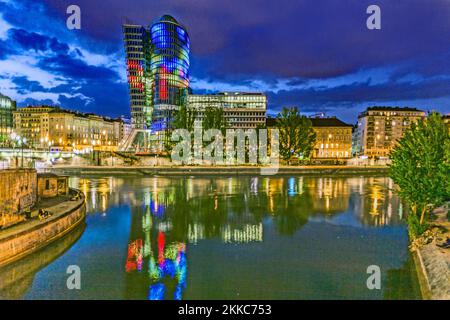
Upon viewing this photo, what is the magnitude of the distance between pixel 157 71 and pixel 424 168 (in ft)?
484

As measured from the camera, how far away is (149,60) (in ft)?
570

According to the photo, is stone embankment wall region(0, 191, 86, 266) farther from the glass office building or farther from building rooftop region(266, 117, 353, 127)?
→ the glass office building

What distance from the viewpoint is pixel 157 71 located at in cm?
15375

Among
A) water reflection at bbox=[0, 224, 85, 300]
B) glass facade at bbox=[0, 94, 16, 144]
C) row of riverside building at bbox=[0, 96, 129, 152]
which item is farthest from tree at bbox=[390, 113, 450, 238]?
glass facade at bbox=[0, 94, 16, 144]

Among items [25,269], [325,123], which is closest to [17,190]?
[25,269]

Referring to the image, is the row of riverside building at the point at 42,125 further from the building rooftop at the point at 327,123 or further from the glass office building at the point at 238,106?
the building rooftop at the point at 327,123

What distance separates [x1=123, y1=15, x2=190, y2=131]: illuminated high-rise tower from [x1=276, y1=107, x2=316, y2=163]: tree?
3040 inches

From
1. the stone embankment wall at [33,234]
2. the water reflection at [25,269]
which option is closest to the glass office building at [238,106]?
the stone embankment wall at [33,234]

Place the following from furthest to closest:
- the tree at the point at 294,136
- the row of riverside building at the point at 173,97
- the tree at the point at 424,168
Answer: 1. the row of riverside building at the point at 173,97
2. the tree at the point at 294,136
3. the tree at the point at 424,168

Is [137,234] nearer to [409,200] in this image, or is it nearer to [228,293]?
[228,293]

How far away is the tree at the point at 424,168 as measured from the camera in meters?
20.0

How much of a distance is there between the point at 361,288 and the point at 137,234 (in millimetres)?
16648

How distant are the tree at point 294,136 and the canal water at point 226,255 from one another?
5686cm

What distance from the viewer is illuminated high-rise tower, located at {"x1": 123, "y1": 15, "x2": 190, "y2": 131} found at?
15362 centimetres
